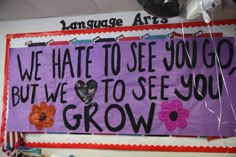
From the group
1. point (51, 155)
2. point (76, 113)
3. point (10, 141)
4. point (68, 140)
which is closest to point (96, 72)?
point (76, 113)

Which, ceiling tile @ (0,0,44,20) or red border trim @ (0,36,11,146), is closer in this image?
ceiling tile @ (0,0,44,20)

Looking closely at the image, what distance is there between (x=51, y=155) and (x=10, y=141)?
385 millimetres

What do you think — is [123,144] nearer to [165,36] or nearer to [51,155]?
[51,155]

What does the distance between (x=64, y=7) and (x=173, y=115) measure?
1.17m

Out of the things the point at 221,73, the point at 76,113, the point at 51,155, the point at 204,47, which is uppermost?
the point at 204,47

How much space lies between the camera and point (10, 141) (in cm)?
207

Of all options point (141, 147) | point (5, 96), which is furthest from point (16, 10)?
point (141, 147)

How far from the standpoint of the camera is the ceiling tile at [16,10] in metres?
1.91

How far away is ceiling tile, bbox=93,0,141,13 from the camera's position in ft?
6.07

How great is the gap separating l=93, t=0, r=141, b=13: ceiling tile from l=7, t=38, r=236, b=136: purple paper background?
27 cm

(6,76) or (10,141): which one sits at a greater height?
(6,76)

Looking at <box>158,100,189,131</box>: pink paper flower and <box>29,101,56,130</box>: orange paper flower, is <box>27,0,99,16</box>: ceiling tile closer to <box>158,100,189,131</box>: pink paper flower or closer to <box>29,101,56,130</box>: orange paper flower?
<box>29,101,56,130</box>: orange paper flower

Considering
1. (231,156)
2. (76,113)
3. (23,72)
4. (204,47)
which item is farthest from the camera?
(23,72)

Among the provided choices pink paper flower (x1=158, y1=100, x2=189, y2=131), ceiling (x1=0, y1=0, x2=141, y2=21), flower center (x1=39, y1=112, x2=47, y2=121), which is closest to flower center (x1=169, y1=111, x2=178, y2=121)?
pink paper flower (x1=158, y1=100, x2=189, y2=131)
